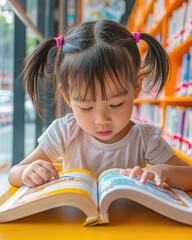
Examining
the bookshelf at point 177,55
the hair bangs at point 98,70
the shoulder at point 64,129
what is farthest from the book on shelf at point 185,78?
the hair bangs at point 98,70

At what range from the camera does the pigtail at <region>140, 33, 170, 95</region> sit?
1.01m

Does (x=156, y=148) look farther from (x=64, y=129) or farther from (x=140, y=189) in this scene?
(x=140, y=189)

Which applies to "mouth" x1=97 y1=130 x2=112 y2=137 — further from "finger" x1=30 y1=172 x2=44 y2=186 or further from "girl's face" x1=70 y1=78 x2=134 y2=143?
"finger" x1=30 y1=172 x2=44 y2=186

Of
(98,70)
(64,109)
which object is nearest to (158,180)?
(98,70)

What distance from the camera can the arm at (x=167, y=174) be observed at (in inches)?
29.0

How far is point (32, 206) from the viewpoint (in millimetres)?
625

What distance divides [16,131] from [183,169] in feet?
4.69

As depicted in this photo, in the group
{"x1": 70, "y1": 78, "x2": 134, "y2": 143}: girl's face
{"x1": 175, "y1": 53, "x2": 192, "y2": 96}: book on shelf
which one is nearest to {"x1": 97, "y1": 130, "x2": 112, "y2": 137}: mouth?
{"x1": 70, "y1": 78, "x2": 134, "y2": 143}: girl's face

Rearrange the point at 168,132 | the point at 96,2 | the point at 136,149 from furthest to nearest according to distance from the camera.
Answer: the point at 96,2
the point at 168,132
the point at 136,149

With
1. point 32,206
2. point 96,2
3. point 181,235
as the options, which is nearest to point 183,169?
point 181,235

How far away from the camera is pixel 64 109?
1188 mm

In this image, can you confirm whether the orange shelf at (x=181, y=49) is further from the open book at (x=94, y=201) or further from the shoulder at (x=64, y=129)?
the open book at (x=94, y=201)

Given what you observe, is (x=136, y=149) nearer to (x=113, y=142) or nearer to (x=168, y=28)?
(x=113, y=142)

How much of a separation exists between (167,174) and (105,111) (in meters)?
Result: 0.21
